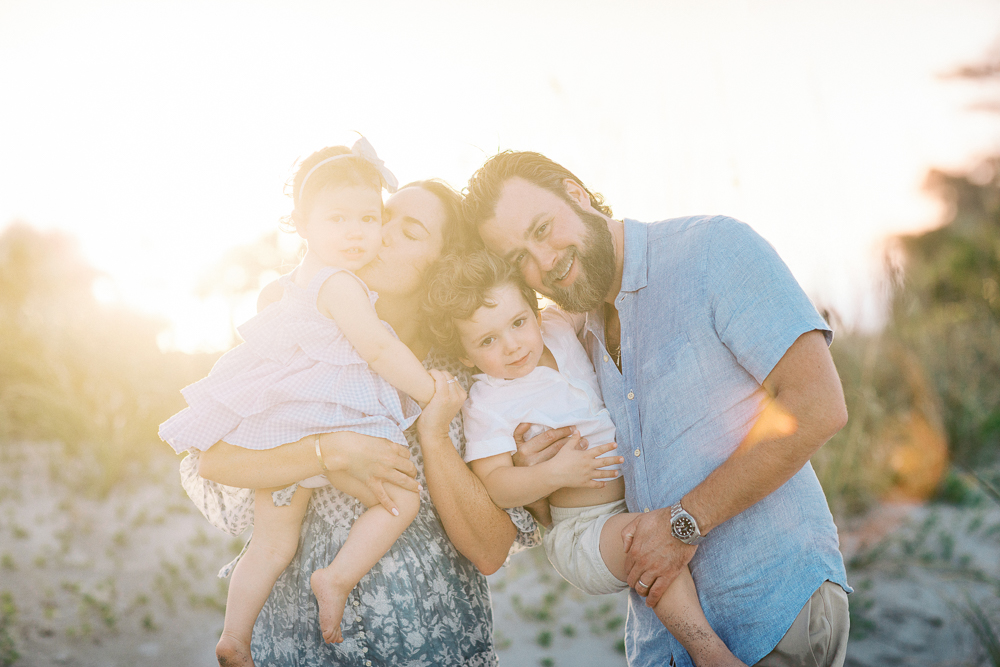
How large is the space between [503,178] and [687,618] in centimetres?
180

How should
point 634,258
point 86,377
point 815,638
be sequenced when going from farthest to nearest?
point 86,377 → point 634,258 → point 815,638

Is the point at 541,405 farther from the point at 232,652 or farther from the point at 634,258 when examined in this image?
the point at 232,652

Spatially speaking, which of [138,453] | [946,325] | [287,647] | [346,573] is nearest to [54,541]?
[138,453]

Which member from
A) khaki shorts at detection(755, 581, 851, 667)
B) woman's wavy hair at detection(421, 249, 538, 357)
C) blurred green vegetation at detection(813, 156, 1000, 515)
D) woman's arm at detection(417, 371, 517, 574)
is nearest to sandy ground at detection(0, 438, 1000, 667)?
blurred green vegetation at detection(813, 156, 1000, 515)

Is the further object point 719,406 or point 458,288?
point 458,288

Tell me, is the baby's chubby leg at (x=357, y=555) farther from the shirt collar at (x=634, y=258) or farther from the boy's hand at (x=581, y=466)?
the shirt collar at (x=634, y=258)

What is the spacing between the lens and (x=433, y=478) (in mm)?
2148

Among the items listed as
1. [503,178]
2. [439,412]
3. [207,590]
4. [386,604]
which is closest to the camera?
[386,604]

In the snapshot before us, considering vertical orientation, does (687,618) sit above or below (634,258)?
below

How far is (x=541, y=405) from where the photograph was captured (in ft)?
8.04

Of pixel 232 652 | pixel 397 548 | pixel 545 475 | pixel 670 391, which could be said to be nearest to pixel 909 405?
pixel 670 391

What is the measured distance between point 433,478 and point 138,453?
19.3 feet

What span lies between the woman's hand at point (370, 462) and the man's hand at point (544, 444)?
0.44m

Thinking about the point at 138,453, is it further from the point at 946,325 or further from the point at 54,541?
the point at 946,325
